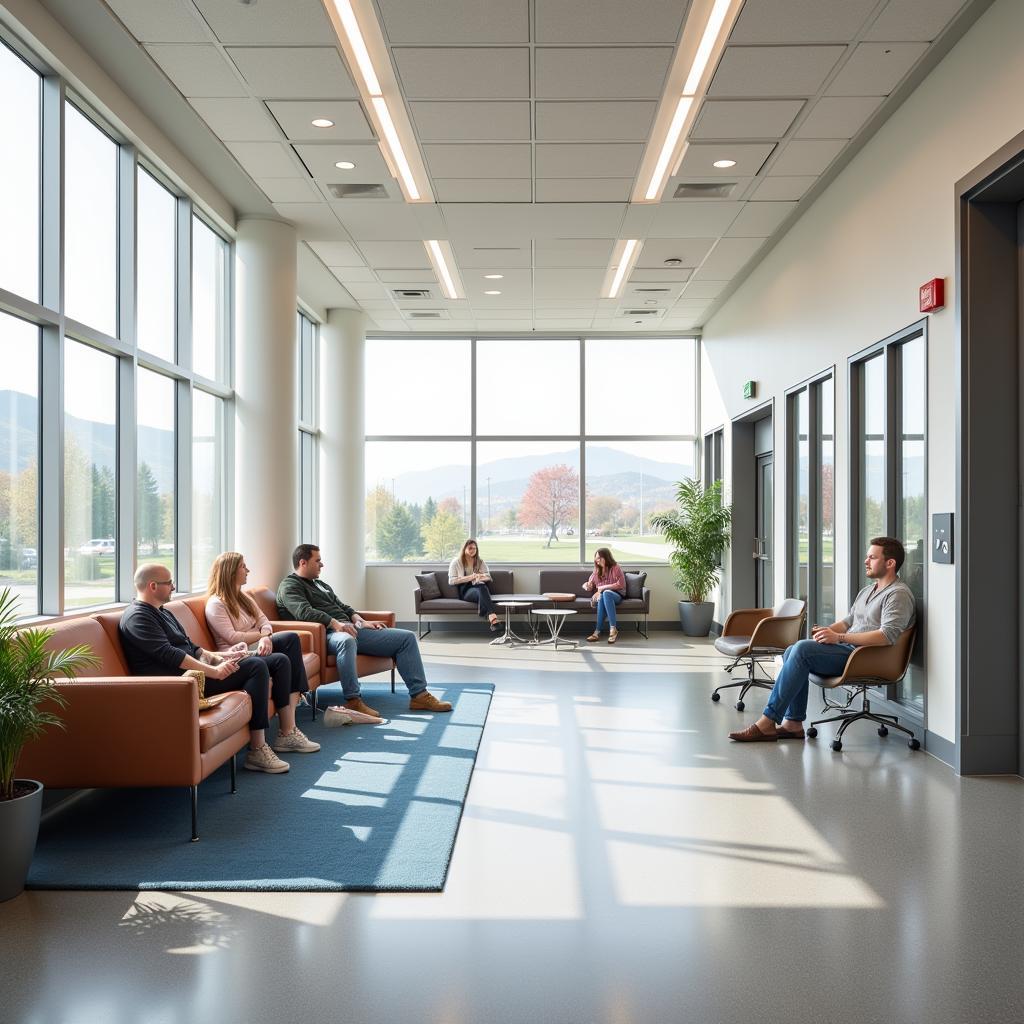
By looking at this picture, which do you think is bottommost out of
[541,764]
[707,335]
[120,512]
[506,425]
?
[541,764]

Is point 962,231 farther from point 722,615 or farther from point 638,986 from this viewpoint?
point 722,615

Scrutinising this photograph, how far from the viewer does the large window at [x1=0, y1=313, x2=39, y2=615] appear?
15.2 feet

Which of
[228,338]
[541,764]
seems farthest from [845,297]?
[228,338]

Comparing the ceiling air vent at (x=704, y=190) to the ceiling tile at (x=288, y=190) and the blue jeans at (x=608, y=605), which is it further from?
the blue jeans at (x=608, y=605)

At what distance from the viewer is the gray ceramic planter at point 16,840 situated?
10.9 feet

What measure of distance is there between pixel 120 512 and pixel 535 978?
438 cm

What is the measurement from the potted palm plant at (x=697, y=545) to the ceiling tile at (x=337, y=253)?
15.8 feet

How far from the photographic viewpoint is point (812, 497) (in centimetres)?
778

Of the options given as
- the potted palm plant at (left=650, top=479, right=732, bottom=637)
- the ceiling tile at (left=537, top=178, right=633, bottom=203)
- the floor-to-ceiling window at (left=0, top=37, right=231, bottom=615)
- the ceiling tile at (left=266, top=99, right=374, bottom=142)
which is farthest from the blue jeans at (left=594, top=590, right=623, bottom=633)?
the ceiling tile at (left=266, top=99, right=374, bottom=142)

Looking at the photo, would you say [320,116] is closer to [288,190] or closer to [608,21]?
[288,190]

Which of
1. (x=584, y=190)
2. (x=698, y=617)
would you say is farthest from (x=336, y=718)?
(x=698, y=617)

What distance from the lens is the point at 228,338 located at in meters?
8.19

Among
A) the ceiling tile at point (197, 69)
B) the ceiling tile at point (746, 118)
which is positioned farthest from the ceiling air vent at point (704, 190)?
the ceiling tile at point (197, 69)

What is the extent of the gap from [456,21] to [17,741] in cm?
392
